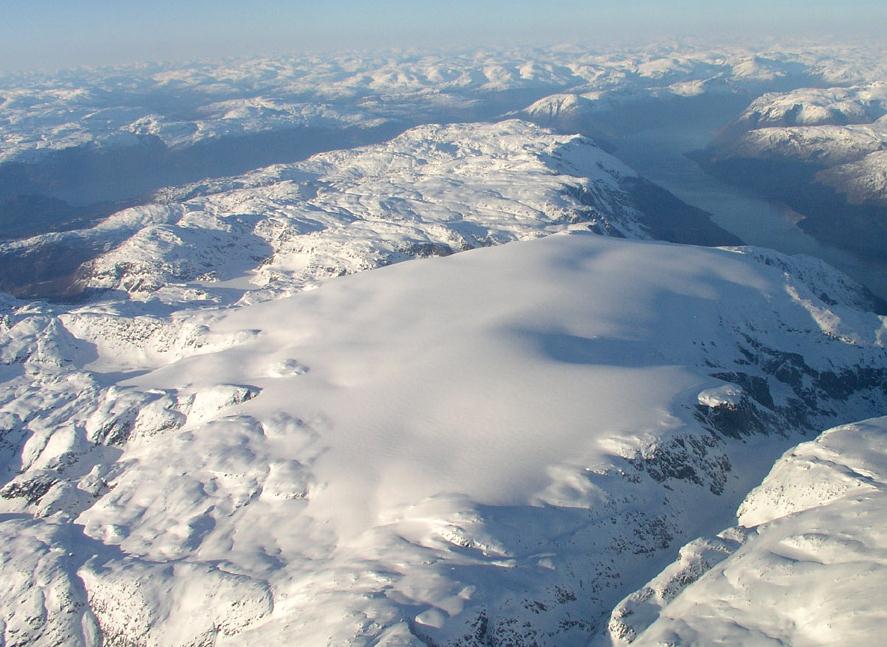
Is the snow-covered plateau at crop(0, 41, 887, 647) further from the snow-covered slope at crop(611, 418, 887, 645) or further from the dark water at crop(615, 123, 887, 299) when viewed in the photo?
the dark water at crop(615, 123, 887, 299)

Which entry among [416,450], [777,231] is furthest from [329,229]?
[777,231]

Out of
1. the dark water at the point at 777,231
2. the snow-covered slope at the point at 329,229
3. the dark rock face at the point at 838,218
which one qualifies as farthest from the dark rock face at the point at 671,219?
the dark rock face at the point at 838,218

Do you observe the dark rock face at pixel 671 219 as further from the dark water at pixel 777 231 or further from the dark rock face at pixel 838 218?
the dark rock face at pixel 838 218

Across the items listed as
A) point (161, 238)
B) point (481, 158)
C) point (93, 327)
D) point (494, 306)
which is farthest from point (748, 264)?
point (481, 158)

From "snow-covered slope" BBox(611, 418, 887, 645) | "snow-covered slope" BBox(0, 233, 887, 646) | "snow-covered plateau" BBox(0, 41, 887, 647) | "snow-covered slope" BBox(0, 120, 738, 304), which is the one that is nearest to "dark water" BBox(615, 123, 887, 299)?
"snow-covered slope" BBox(0, 120, 738, 304)

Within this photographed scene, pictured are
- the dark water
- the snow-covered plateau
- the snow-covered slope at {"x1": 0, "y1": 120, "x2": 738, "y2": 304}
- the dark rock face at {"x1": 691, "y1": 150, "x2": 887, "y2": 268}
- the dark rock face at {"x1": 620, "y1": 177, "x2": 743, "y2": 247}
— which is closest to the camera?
the snow-covered plateau

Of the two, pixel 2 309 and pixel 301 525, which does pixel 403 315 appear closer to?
pixel 301 525

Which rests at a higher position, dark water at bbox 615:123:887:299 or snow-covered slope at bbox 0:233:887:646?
snow-covered slope at bbox 0:233:887:646
